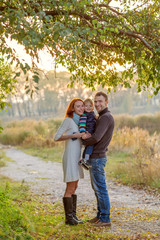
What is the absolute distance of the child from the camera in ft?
14.6

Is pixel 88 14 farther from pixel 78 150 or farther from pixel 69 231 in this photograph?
pixel 69 231

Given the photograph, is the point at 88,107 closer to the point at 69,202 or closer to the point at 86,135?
the point at 86,135

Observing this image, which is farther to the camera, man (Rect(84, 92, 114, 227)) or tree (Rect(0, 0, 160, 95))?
man (Rect(84, 92, 114, 227))

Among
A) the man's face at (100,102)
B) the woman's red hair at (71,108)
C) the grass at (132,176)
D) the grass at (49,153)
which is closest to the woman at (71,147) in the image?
the woman's red hair at (71,108)

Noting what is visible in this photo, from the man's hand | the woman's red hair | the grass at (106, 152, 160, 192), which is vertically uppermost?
the woman's red hair

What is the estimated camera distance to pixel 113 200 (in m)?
7.38

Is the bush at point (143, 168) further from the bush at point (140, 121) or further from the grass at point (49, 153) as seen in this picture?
the bush at point (140, 121)

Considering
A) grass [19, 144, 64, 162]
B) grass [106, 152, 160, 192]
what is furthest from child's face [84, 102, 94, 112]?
grass [19, 144, 64, 162]

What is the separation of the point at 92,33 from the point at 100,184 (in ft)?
7.57

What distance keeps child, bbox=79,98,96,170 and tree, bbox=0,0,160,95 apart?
74cm

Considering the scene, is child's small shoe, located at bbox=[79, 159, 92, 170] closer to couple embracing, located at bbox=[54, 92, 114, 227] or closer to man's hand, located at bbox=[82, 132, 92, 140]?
couple embracing, located at bbox=[54, 92, 114, 227]

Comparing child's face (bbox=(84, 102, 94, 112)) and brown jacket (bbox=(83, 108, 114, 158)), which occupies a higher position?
child's face (bbox=(84, 102, 94, 112))

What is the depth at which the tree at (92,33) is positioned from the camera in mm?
3518

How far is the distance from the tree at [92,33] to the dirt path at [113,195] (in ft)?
7.97
